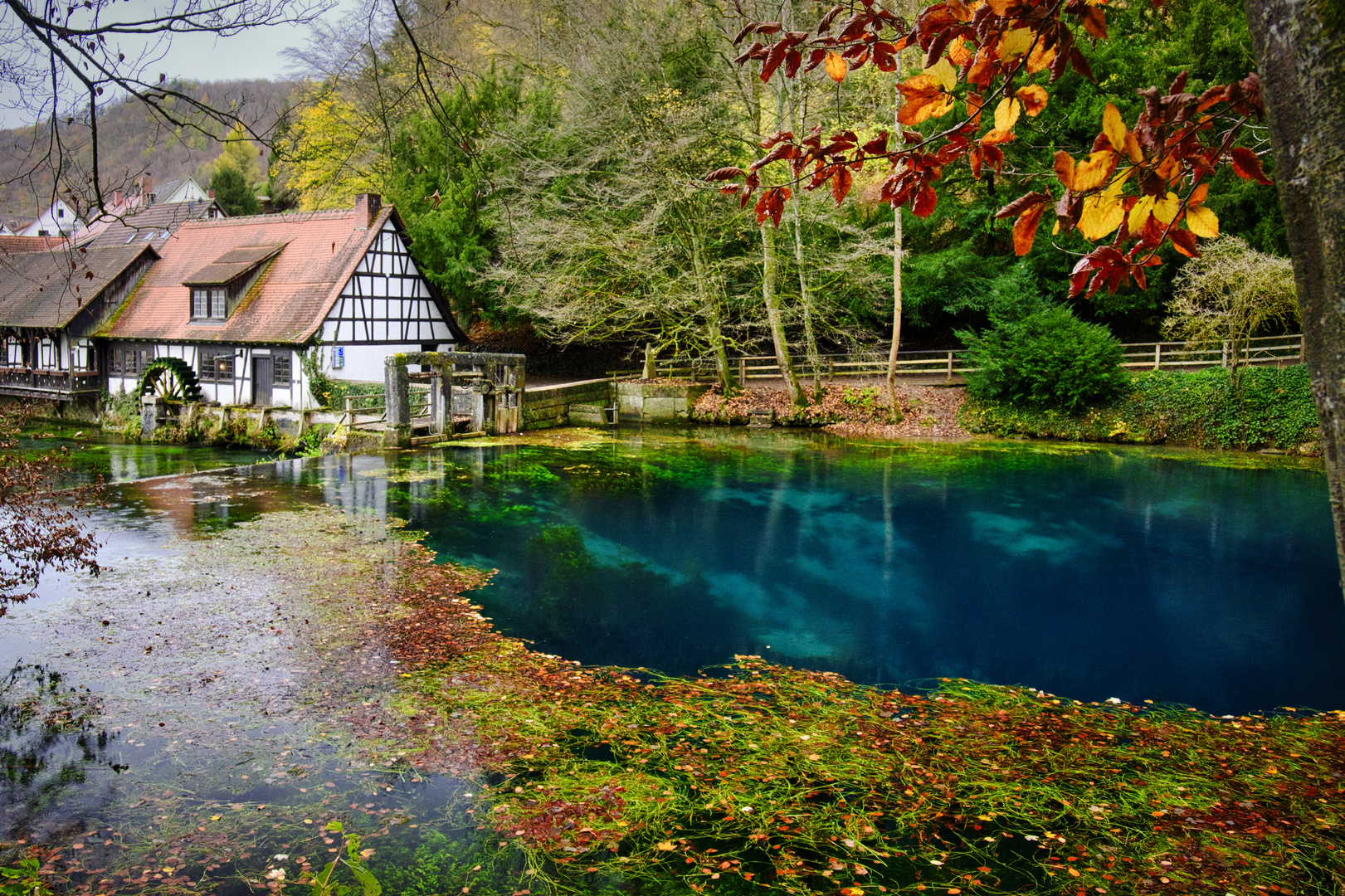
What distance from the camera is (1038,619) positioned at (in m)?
9.29

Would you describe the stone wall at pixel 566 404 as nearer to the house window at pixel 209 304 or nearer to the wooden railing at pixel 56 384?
the house window at pixel 209 304

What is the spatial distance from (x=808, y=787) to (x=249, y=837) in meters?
3.21

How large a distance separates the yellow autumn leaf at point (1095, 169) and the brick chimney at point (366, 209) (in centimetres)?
2444

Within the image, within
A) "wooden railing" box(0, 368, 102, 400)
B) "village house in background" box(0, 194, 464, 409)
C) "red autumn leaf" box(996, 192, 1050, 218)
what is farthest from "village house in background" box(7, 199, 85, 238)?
"wooden railing" box(0, 368, 102, 400)

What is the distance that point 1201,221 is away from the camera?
2.32 m

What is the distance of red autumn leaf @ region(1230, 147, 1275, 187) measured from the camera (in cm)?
235

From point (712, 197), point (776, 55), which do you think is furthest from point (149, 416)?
point (776, 55)

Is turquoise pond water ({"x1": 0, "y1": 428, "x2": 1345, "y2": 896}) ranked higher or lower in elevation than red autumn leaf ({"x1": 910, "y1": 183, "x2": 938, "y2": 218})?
lower

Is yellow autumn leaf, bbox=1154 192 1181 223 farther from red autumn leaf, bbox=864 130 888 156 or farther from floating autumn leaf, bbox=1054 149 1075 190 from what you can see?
red autumn leaf, bbox=864 130 888 156

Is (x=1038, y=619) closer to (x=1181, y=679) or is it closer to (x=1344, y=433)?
(x=1181, y=679)

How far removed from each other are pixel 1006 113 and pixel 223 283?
83.1 ft

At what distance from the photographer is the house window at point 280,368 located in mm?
23016

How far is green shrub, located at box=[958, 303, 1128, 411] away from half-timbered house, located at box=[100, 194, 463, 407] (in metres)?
15.9

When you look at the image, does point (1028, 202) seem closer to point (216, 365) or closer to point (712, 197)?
point (712, 197)
